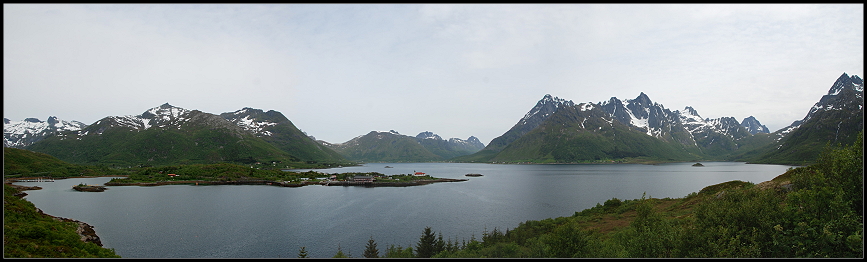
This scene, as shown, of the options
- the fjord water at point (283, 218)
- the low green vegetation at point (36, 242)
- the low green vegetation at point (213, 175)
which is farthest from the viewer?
the low green vegetation at point (213, 175)

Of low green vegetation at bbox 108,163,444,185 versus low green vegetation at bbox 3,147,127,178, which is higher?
low green vegetation at bbox 3,147,127,178

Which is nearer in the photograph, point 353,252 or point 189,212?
point 353,252

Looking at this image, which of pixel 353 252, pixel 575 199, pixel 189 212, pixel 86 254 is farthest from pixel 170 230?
pixel 575 199

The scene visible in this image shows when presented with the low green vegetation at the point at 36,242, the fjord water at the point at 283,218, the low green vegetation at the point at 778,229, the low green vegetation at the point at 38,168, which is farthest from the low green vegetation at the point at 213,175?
the low green vegetation at the point at 778,229

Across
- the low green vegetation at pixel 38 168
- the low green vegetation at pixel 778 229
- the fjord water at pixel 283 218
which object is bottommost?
the fjord water at pixel 283 218

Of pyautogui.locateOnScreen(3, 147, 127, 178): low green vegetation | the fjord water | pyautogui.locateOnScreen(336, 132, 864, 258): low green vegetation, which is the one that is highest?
pyautogui.locateOnScreen(336, 132, 864, 258): low green vegetation

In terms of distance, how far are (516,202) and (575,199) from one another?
15453mm

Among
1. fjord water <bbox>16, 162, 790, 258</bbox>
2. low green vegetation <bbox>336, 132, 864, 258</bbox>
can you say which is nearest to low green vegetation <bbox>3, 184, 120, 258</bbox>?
fjord water <bbox>16, 162, 790, 258</bbox>

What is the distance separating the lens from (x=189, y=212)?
68562mm

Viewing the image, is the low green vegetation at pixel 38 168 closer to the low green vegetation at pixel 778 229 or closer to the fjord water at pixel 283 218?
the fjord water at pixel 283 218

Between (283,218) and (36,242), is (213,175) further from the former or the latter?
(36,242)

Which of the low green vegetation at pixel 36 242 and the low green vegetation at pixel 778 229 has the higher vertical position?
the low green vegetation at pixel 778 229

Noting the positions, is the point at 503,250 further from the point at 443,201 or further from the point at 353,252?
the point at 443,201

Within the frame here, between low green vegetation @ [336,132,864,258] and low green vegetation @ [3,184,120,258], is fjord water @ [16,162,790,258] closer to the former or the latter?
low green vegetation @ [3,184,120,258]
